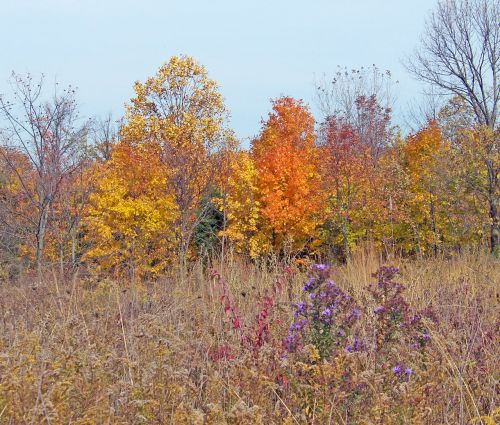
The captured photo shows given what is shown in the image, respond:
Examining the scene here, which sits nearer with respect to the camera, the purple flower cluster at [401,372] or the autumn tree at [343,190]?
the purple flower cluster at [401,372]

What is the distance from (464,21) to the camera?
24.8 metres

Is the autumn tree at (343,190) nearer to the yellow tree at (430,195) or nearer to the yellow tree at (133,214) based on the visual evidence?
the yellow tree at (430,195)

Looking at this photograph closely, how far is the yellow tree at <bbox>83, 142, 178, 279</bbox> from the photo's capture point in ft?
62.3

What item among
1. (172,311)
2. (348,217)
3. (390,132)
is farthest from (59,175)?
(390,132)

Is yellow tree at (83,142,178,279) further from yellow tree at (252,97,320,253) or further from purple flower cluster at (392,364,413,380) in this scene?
purple flower cluster at (392,364,413,380)

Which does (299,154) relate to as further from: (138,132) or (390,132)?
(390,132)

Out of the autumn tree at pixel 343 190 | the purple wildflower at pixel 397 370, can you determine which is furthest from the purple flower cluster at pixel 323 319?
the autumn tree at pixel 343 190

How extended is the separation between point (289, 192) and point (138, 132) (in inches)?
322

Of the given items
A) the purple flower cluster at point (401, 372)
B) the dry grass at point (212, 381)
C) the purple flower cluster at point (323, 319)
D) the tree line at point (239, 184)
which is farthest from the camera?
the tree line at point (239, 184)

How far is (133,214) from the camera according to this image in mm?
19766

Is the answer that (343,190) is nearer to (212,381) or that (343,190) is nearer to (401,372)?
(401,372)

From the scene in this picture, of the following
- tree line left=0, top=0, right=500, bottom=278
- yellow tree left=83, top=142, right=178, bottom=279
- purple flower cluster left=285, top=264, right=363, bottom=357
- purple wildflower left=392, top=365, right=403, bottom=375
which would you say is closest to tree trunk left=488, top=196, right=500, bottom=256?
tree line left=0, top=0, right=500, bottom=278

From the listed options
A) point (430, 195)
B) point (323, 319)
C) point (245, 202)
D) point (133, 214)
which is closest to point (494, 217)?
point (430, 195)

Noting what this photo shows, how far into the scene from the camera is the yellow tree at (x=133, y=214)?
19.0 m
